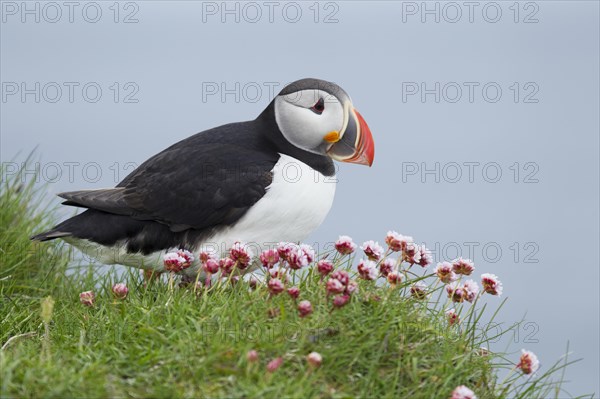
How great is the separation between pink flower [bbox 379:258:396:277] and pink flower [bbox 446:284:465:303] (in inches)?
18.2

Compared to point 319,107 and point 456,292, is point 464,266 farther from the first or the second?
point 319,107

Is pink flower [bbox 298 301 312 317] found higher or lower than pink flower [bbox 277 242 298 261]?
lower

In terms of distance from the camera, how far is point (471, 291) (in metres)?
6.17

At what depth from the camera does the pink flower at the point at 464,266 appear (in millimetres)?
6160

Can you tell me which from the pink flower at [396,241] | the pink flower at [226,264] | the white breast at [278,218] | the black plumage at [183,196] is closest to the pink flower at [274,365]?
the pink flower at [226,264]

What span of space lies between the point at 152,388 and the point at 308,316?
1.03 m

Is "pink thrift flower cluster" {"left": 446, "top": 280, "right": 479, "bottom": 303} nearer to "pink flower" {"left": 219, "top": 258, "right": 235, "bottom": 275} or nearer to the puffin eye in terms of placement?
"pink flower" {"left": 219, "top": 258, "right": 235, "bottom": 275}

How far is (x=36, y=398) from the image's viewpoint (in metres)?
4.83

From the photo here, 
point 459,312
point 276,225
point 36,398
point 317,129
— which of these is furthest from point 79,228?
point 459,312

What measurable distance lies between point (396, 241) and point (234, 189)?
4.89 feet

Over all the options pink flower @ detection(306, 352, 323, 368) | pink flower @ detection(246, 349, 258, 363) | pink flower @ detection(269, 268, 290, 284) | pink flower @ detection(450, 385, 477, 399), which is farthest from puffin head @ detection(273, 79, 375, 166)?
pink flower @ detection(246, 349, 258, 363)

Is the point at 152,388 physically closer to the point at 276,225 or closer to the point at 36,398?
the point at 36,398

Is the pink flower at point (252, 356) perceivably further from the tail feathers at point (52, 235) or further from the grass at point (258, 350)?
the tail feathers at point (52, 235)

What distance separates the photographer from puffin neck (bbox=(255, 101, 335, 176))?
7.44 m
